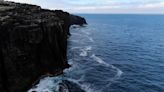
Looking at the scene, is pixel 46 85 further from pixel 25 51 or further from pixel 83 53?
pixel 83 53

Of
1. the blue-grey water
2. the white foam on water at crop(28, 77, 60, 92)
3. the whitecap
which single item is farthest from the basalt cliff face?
the whitecap

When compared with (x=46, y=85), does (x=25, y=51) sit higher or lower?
higher

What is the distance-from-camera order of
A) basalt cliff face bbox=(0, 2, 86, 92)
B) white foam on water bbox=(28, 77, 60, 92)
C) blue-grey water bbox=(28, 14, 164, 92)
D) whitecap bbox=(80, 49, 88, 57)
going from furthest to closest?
whitecap bbox=(80, 49, 88, 57) → blue-grey water bbox=(28, 14, 164, 92) → white foam on water bbox=(28, 77, 60, 92) → basalt cliff face bbox=(0, 2, 86, 92)

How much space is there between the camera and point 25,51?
4956cm

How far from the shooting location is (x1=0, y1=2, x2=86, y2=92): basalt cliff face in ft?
151

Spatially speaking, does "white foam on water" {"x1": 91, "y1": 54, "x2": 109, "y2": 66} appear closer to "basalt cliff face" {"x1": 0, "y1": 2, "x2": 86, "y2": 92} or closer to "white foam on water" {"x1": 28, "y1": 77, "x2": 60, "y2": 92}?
"basalt cliff face" {"x1": 0, "y1": 2, "x2": 86, "y2": 92}

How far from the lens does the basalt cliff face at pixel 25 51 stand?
151 feet

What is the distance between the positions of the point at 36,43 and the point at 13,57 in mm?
7602

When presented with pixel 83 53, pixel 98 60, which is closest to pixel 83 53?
pixel 83 53

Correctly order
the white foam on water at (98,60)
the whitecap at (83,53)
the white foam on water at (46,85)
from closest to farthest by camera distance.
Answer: the white foam on water at (46,85) → the white foam on water at (98,60) → the whitecap at (83,53)

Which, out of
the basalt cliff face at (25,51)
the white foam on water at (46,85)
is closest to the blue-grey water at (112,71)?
the white foam on water at (46,85)

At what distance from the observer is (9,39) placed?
46.9 m

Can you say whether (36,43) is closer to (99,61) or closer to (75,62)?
(75,62)

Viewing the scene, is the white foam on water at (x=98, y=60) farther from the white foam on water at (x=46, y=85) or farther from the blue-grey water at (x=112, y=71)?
the white foam on water at (x=46, y=85)
